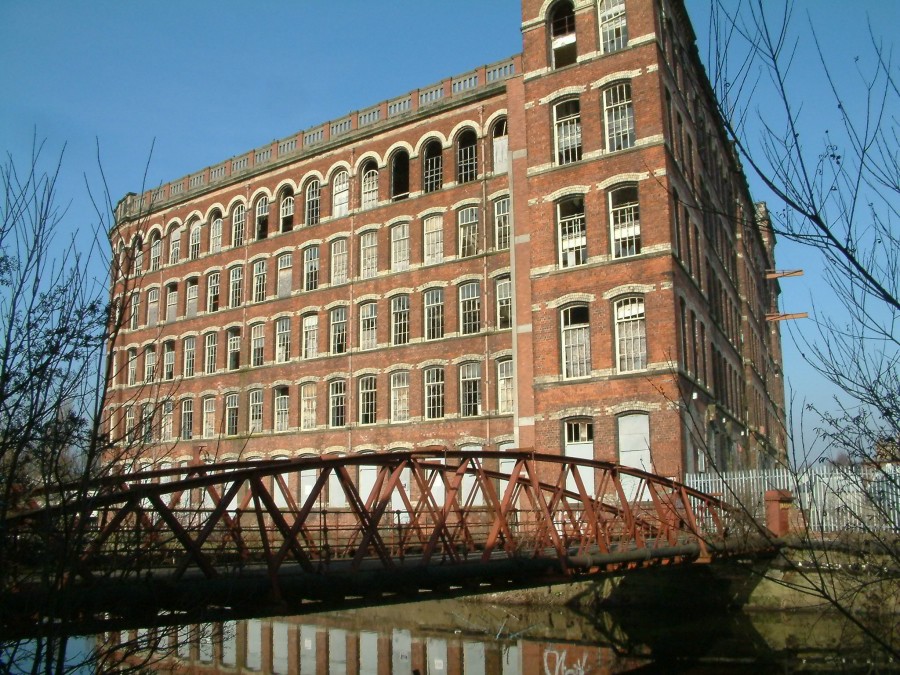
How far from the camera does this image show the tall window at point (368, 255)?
33594 millimetres

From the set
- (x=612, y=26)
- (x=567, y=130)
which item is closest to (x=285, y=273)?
(x=567, y=130)

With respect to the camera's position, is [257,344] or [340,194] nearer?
[340,194]

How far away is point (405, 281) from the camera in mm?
32250

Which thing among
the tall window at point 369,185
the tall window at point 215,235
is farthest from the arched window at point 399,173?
the tall window at point 215,235

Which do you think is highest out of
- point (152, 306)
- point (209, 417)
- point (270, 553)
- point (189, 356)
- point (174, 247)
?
point (174, 247)

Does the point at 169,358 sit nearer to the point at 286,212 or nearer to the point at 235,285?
the point at 235,285

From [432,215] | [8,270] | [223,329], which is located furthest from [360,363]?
[8,270]

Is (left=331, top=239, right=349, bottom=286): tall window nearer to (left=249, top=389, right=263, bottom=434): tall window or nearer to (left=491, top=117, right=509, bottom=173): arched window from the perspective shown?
(left=249, top=389, right=263, bottom=434): tall window

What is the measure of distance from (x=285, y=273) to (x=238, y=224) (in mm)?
4447

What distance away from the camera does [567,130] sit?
87.6ft

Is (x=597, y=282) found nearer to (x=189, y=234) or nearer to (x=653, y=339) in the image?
(x=653, y=339)

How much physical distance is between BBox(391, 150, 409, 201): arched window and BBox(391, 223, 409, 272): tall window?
5.27ft

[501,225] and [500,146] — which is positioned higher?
[500,146]

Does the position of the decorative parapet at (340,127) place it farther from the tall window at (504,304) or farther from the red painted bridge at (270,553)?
the red painted bridge at (270,553)
